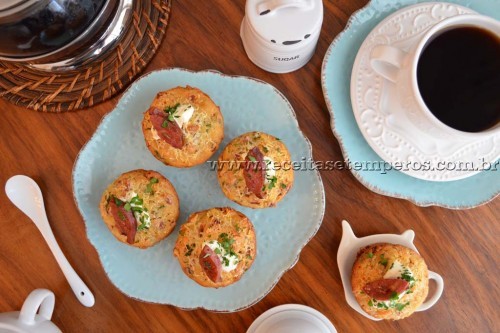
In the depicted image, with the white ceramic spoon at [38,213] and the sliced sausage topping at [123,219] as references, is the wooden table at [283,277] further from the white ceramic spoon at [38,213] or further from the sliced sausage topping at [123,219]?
the sliced sausage topping at [123,219]

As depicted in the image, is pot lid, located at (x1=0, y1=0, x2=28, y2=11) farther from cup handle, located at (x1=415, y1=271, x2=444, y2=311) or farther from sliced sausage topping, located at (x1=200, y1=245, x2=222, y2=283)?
cup handle, located at (x1=415, y1=271, x2=444, y2=311)

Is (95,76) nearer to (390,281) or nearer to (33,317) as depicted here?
(33,317)

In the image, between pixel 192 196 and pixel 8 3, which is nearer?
pixel 8 3

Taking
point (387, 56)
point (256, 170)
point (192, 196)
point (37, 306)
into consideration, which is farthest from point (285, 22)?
point (37, 306)

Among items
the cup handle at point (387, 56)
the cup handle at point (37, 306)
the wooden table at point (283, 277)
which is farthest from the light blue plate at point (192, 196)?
the cup handle at point (387, 56)

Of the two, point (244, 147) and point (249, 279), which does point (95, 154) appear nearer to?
point (244, 147)

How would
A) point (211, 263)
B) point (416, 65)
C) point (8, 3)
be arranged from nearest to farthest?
point (8, 3) → point (416, 65) → point (211, 263)

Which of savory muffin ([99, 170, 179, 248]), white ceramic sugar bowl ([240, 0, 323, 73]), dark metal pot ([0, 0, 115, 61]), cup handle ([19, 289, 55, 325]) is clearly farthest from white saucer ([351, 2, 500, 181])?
cup handle ([19, 289, 55, 325])
